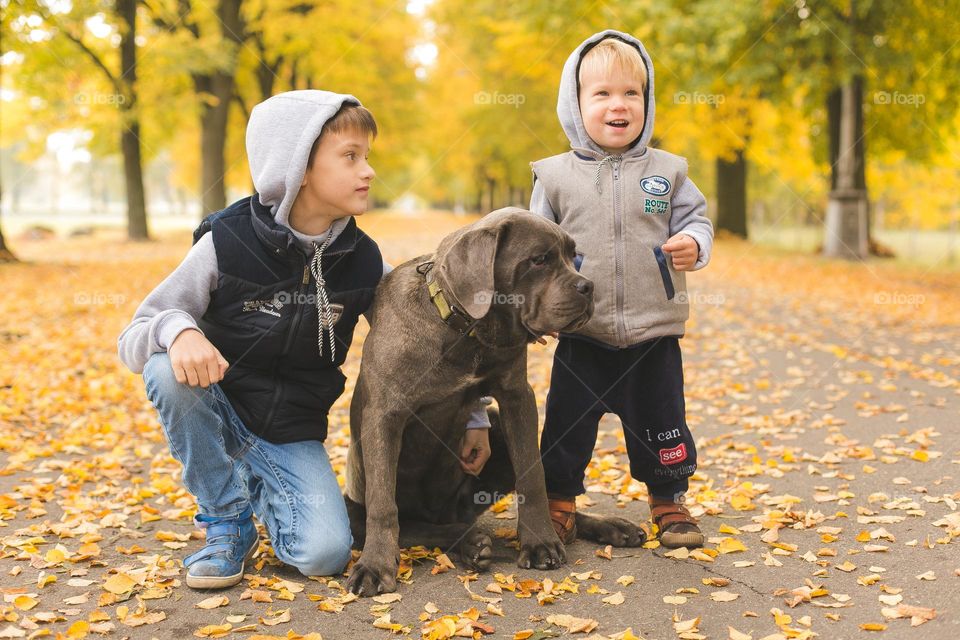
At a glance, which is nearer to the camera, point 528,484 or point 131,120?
point 528,484

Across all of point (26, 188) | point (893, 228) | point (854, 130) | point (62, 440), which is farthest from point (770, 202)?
point (26, 188)

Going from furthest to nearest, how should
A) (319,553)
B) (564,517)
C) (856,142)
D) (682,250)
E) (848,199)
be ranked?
(856,142), (848,199), (564,517), (682,250), (319,553)

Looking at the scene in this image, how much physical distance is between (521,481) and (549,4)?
18.5 meters

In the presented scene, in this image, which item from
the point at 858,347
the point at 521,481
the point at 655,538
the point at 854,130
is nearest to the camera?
the point at 521,481

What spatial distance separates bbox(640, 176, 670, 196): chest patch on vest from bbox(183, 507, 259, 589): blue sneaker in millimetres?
2378

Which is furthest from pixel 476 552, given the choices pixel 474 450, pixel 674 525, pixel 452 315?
pixel 452 315

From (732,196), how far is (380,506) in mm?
24504

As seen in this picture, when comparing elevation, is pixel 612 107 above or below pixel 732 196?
below

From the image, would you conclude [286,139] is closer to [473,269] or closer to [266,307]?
[266,307]

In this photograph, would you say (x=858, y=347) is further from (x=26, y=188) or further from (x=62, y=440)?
(x=26, y=188)

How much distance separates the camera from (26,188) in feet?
354

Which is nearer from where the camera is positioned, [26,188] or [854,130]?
[854,130]

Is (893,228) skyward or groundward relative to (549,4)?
groundward

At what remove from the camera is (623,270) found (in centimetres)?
402
